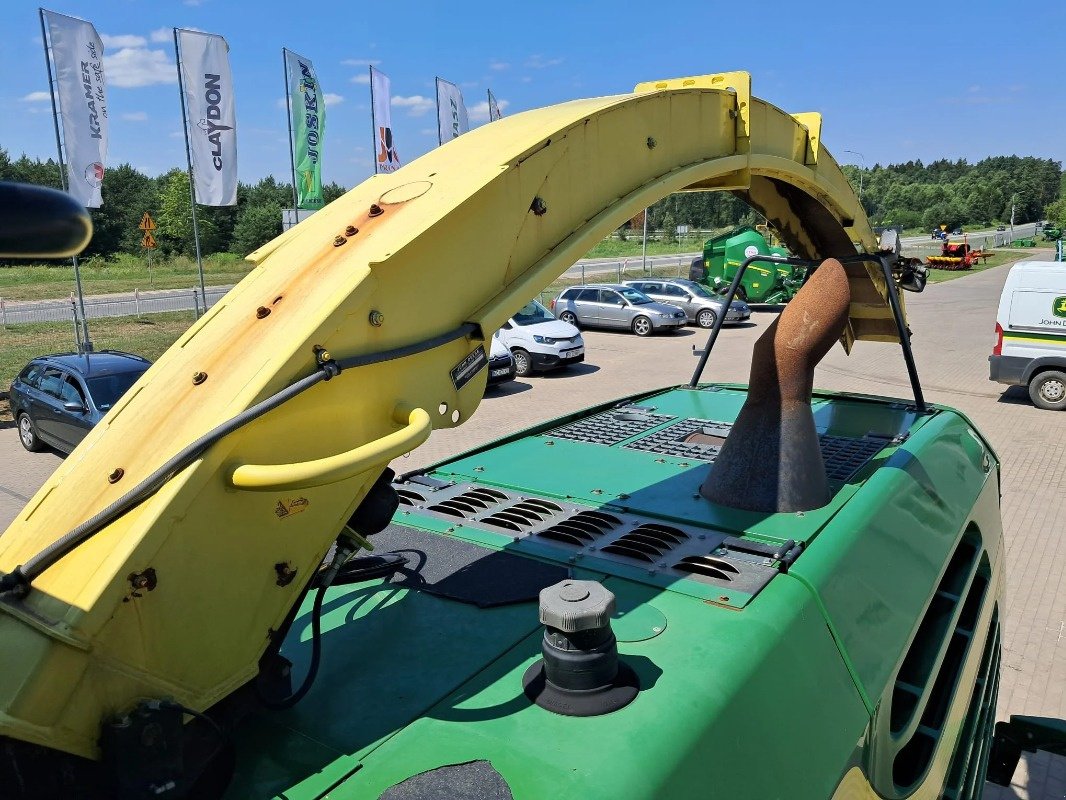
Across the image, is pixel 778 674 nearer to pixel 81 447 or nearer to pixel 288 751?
pixel 288 751

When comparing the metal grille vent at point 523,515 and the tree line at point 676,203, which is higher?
the tree line at point 676,203

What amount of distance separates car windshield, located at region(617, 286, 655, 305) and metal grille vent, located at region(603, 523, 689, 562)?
22.2 m

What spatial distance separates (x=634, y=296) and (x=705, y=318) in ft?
8.80

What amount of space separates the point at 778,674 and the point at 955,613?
186cm

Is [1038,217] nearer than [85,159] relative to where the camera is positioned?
No

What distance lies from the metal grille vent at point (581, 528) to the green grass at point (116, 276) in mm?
33490

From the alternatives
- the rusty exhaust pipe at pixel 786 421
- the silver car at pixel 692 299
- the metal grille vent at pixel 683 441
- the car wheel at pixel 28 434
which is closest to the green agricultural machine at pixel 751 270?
the silver car at pixel 692 299

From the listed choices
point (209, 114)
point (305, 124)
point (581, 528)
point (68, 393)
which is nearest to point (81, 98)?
point (209, 114)

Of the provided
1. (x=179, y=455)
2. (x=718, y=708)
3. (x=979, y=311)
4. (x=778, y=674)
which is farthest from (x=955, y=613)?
(x=979, y=311)

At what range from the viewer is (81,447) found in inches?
73.4

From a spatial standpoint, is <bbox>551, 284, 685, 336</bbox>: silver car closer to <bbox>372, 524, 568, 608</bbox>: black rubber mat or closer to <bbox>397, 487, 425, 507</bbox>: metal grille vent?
<bbox>397, 487, 425, 507</bbox>: metal grille vent

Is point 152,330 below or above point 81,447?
below

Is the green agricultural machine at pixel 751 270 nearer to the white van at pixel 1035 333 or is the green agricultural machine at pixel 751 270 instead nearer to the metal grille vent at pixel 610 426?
the white van at pixel 1035 333

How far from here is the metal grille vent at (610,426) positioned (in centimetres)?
451
